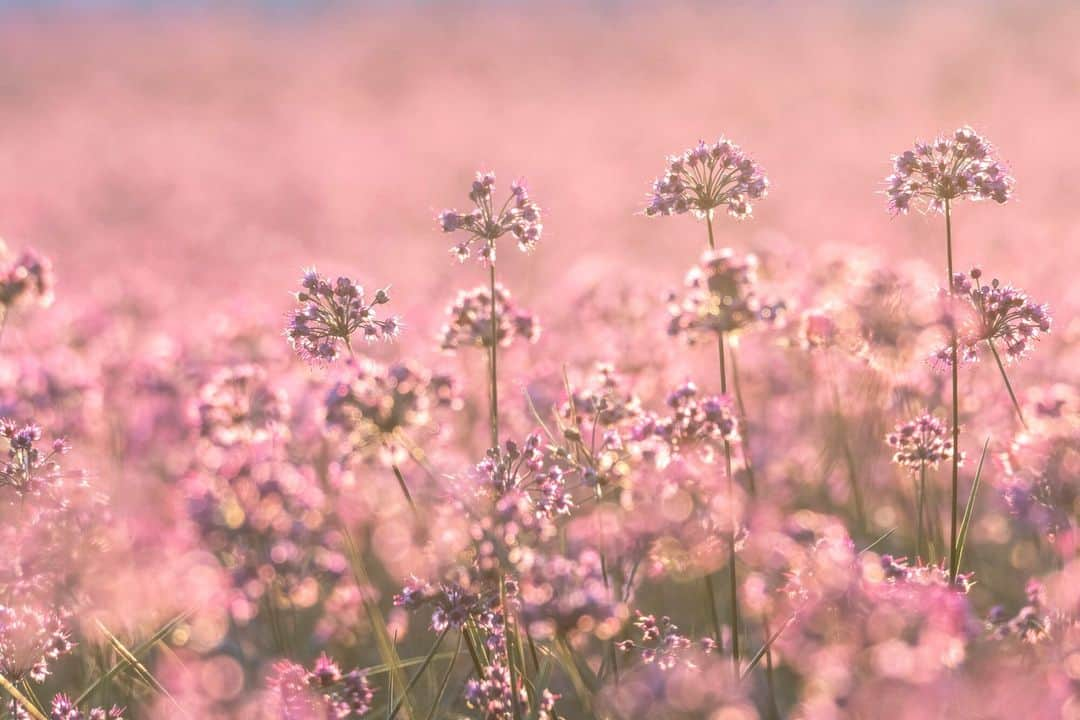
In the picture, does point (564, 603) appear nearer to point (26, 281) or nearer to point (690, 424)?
point (690, 424)

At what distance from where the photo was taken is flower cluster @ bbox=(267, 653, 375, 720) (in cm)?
382

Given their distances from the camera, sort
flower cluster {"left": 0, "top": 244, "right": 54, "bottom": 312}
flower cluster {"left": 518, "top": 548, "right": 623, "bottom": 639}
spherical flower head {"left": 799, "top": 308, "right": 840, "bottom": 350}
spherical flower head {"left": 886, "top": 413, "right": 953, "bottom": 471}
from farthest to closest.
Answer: flower cluster {"left": 0, "top": 244, "right": 54, "bottom": 312}, spherical flower head {"left": 799, "top": 308, "right": 840, "bottom": 350}, spherical flower head {"left": 886, "top": 413, "right": 953, "bottom": 471}, flower cluster {"left": 518, "top": 548, "right": 623, "bottom": 639}

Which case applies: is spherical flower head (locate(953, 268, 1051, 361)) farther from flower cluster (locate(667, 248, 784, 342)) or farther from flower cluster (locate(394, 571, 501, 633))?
flower cluster (locate(394, 571, 501, 633))

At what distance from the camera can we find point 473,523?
383 cm

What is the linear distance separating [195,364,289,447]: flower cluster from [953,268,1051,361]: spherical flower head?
4101 mm

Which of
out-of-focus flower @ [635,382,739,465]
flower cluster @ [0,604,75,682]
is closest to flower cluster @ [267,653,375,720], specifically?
flower cluster @ [0,604,75,682]

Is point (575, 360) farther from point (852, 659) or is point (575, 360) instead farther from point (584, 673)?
point (852, 659)

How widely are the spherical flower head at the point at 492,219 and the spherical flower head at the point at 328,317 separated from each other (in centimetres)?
57

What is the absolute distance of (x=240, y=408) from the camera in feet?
20.3

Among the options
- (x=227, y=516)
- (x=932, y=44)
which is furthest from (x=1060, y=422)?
(x=932, y=44)

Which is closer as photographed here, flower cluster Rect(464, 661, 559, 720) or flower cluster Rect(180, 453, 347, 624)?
flower cluster Rect(464, 661, 559, 720)

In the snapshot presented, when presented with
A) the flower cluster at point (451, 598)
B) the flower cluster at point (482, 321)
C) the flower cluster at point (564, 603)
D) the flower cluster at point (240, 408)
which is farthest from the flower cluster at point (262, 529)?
the flower cluster at point (564, 603)

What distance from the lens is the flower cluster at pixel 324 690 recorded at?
3.82 meters

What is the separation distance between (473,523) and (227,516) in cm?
219
